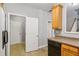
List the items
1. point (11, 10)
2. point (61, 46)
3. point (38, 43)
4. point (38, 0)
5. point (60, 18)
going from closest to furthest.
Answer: point (38, 0), point (61, 46), point (60, 18), point (11, 10), point (38, 43)

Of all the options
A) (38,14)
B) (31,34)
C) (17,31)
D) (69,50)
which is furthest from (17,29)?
(69,50)

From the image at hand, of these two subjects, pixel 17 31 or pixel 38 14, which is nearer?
pixel 38 14

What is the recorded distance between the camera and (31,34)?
3732 millimetres

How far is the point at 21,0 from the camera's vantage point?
3.44 ft

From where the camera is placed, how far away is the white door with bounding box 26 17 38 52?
362 cm

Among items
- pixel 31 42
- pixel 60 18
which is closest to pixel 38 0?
pixel 60 18

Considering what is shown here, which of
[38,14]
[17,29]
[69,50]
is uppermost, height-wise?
[38,14]

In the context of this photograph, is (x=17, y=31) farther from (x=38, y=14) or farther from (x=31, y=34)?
(x=31, y=34)

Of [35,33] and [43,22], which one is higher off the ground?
[43,22]

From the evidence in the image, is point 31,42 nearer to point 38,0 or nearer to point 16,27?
point 16,27

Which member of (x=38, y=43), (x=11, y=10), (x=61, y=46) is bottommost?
(x=38, y=43)

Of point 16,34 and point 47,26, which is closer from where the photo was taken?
point 47,26

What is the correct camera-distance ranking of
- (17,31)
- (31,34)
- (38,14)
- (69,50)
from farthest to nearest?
(17,31) < (38,14) < (31,34) < (69,50)

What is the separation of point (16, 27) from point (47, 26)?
1594 mm
